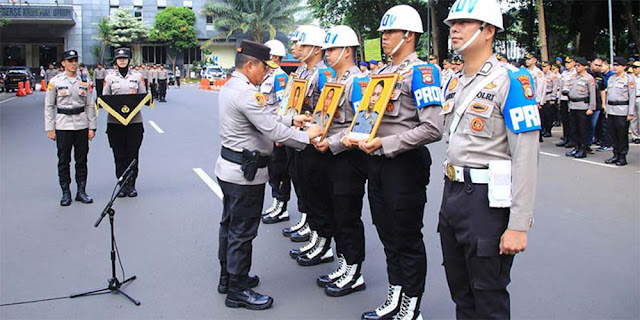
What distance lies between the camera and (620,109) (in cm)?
1182

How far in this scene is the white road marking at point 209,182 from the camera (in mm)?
8805

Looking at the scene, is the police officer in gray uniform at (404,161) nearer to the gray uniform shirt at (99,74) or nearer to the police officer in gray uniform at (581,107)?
the police officer in gray uniform at (581,107)

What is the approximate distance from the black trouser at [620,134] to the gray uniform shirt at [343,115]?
8379mm

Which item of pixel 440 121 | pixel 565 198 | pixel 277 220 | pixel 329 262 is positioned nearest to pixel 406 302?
pixel 440 121

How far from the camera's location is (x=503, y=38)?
31.6 metres

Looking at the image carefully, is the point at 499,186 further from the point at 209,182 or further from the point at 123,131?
the point at 209,182

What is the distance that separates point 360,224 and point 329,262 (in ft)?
3.10

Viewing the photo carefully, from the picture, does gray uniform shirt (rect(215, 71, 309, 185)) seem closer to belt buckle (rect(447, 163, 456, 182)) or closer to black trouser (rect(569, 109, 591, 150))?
belt buckle (rect(447, 163, 456, 182))

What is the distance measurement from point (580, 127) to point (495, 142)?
35.0 feet

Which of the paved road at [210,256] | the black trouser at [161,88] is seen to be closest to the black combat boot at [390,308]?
the paved road at [210,256]

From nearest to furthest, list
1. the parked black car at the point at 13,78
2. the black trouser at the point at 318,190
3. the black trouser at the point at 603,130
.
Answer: the black trouser at the point at 318,190
the black trouser at the point at 603,130
the parked black car at the point at 13,78

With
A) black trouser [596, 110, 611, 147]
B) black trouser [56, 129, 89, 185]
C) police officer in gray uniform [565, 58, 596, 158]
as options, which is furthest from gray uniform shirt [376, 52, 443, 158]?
black trouser [596, 110, 611, 147]

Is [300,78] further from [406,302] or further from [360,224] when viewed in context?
[406,302]

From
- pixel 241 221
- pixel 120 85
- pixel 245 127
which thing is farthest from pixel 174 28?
pixel 241 221
